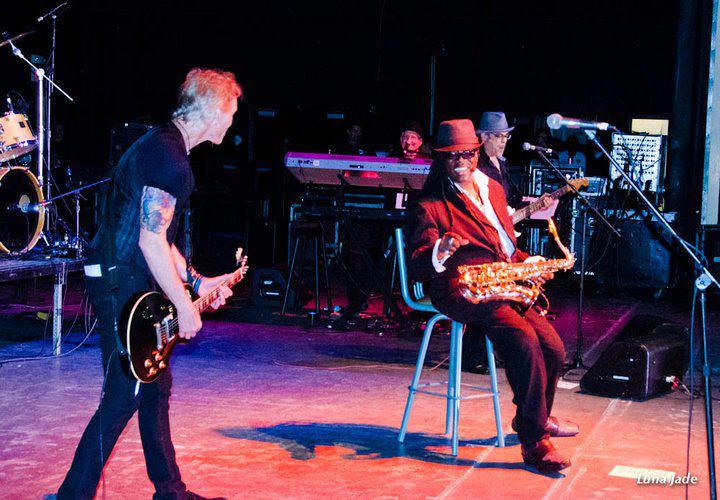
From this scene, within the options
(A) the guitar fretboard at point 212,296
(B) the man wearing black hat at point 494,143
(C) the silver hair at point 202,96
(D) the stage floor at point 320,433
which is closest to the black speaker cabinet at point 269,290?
(D) the stage floor at point 320,433

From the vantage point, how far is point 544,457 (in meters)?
4.58

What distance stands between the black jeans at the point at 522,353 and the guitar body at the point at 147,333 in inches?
67.2

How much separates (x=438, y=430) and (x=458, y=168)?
1.58 meters

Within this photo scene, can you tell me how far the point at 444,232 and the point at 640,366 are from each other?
6.91 feet

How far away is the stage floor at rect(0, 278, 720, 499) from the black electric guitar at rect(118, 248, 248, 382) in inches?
35.7

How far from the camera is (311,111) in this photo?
56.1ft

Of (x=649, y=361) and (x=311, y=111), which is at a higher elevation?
(x=311, y=111)

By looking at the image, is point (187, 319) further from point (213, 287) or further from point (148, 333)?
point (213, 287)

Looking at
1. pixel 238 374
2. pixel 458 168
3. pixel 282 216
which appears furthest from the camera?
pixel 282 216

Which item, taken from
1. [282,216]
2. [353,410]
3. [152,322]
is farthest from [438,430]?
[282,216]

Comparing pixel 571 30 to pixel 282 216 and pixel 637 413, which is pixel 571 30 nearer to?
pixel 282 216

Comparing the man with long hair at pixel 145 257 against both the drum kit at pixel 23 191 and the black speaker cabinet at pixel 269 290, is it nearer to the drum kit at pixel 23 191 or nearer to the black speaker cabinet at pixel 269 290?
the drum kit at pixel 23 191

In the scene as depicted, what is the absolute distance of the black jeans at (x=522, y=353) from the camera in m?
4.62

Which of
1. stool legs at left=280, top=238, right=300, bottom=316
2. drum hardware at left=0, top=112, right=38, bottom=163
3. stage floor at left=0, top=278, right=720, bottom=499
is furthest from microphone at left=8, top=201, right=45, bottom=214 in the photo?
stool legs at left=280, top=238, right=300, bottom=316
